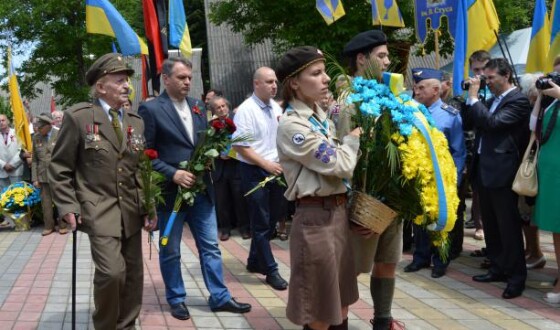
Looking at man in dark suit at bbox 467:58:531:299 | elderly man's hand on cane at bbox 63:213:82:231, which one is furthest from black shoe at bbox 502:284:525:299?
elderly man's hand on cane at bbox 63:213:82:231

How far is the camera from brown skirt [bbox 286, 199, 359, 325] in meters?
3.74

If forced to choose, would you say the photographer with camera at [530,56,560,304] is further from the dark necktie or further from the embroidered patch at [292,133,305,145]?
the dark necktie

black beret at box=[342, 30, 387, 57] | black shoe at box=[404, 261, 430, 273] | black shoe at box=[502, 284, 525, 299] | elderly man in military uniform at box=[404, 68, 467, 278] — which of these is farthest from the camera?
black shoe at box=[404, 261, 430, 273]

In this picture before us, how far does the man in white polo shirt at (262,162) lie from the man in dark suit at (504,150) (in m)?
1.97

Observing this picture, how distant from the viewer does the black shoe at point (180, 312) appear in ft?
16.8

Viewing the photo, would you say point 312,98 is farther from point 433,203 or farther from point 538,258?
point 538,258

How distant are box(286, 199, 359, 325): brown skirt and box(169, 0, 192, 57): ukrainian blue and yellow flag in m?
5.98

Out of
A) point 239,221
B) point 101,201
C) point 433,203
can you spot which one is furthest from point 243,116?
point 239,221

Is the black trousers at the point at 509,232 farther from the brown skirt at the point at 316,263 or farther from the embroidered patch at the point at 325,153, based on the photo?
the embroidered patch at the point at 325,153

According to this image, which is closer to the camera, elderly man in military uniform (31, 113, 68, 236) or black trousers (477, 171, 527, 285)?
black trousers (477, 171, 527, 285)

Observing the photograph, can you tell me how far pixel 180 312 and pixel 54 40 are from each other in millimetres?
20016

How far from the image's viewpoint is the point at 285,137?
12.3ft

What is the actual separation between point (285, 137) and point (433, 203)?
3.51 feet

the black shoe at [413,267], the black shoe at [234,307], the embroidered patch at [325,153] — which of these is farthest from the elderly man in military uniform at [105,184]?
the black shoe at [413,267]
